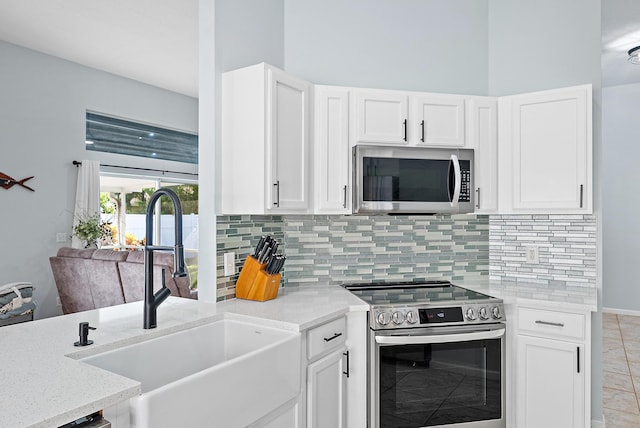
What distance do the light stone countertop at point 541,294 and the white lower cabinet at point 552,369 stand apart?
5cm

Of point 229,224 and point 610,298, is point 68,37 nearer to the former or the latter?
point 229,224

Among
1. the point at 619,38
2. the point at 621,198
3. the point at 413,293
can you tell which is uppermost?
the point at 619,38

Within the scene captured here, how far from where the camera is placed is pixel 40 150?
4.75 metres

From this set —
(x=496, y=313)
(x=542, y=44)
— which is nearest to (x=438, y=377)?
(x=496, y=313)

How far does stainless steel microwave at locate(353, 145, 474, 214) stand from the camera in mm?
2477

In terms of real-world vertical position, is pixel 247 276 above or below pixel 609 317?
above

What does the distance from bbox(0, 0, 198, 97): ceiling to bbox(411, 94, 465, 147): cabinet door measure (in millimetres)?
2375

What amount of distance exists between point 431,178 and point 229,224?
1256 millimetres

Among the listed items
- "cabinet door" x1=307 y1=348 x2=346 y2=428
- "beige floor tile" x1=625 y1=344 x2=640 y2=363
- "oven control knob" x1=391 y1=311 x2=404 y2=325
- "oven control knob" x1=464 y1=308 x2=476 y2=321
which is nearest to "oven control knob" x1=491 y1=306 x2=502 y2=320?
"oven control knob" x1=464 y1=308 x2=476 y2=321

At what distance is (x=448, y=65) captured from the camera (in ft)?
9.74

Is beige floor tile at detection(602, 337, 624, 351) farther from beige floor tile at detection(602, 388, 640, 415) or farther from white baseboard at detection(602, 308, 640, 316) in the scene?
white baseboard at detection(602, 308, 640, 316)

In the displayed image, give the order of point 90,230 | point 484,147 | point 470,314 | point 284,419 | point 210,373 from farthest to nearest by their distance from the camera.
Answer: point 90,230
point 484,147
point 470,314
point 284,419
point 210,373

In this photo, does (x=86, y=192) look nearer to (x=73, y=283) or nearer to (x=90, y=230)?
(x=90, y=230)

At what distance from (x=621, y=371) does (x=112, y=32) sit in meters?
5.77
